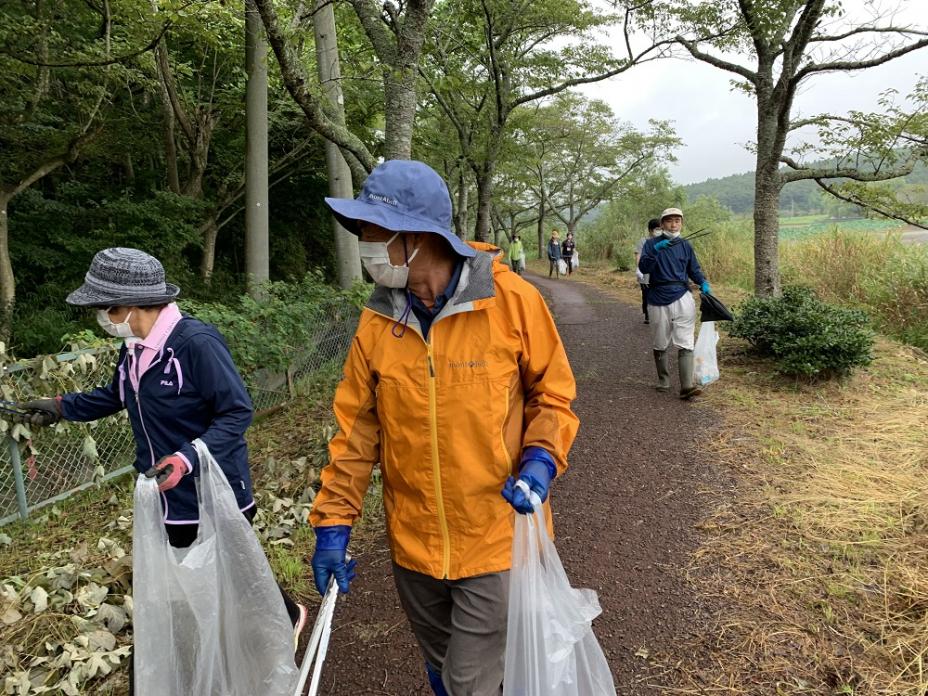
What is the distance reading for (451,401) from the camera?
1.56m

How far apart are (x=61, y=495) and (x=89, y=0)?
7.03 m

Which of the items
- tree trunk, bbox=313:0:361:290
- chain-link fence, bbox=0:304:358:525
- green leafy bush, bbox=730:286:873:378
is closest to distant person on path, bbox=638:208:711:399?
green leafy bush, bbox=730:286:873:378

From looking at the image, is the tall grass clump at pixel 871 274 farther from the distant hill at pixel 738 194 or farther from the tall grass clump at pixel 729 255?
the distant hill at pixel 738 194

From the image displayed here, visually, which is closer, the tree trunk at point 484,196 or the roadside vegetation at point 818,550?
the roadside vegetation at point 818,550

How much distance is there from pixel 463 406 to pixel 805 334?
552cm

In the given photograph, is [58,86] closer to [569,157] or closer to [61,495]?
[61,495]

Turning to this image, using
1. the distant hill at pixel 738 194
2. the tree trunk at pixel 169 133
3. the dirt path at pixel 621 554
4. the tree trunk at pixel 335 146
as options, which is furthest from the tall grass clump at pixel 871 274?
the distant hill at pixel 738 194

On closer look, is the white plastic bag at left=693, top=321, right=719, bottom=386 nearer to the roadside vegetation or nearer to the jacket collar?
the roadside vegetation

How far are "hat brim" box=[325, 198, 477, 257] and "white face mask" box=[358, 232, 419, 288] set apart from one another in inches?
3.1

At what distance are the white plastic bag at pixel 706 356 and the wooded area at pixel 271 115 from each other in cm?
293

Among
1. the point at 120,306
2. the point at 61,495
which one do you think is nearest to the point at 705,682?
the point at 120,306

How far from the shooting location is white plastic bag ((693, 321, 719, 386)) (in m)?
5.43

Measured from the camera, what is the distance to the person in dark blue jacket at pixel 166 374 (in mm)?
2031

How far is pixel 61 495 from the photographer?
3.95 metres
